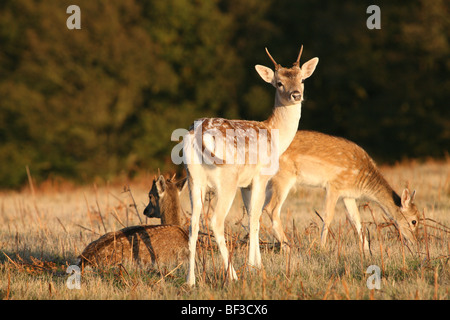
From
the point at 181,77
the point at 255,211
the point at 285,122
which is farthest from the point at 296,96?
the point at 181,77

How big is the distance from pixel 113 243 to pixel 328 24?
2628cm

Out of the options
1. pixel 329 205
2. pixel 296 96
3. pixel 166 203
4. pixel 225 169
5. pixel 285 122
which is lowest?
pixel 329 205

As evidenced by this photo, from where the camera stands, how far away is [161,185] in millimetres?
7215

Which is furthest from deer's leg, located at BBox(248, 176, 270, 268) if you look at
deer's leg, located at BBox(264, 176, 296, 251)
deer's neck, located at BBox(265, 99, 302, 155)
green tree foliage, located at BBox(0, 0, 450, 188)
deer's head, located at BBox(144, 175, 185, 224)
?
green tree foliage, located at BBox(0, 0, 450, 188)

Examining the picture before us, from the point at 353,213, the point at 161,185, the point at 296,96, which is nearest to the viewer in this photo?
the point at 296,96

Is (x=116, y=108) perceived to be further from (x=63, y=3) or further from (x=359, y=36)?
(x=359, y=36)

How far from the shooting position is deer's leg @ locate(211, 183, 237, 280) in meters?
5.30

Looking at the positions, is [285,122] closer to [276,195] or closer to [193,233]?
[193,233]

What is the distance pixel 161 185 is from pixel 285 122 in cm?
172

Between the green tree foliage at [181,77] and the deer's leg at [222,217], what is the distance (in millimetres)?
21843

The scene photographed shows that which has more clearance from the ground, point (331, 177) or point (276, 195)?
point (331, 177)

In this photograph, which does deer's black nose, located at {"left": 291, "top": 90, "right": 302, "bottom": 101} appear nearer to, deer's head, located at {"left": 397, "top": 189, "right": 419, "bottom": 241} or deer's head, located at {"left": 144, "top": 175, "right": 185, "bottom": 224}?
deer's head, located at {"left": 144, "top": 175, "right": 185, "bottom": 224}

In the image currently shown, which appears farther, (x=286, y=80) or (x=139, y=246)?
(x=286, y=80)
